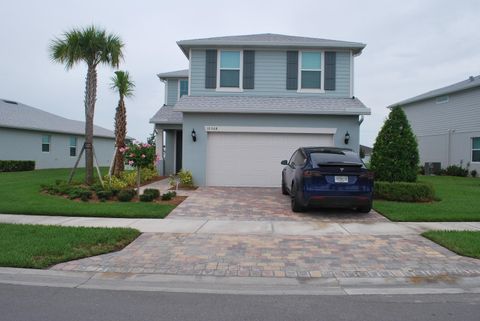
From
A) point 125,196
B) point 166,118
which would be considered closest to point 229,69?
point 166,118

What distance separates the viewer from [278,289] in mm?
4953

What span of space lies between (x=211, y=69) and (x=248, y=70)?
1.57 metres

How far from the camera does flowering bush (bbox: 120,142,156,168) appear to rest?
1189 cm

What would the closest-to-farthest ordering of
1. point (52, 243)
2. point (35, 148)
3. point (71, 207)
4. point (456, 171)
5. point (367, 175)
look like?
1. point (52, 243)
2. point (367, 175)
3. point (71, 207)
4. point (456, 171)
5. point (35, 148)

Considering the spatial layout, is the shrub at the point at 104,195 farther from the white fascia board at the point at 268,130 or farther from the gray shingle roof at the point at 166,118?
the gray shingle roof at the point at 166,118

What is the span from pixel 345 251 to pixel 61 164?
88.1 feet

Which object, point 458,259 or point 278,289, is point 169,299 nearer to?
point 278,289

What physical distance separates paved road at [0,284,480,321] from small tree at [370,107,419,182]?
7.22m

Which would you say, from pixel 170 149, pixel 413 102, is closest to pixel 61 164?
pixel 170 149

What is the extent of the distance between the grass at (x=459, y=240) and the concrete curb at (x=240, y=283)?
3.84 feet

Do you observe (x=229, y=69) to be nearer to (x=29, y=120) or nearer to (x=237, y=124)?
(x=237, y=124)

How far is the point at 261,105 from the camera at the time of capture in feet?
49.6

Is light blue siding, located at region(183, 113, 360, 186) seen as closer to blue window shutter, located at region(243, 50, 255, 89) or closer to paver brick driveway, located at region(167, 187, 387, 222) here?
blue window shutter, located at region(243, 50, 255, 89)

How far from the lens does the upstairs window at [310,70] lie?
1606 centimetres
